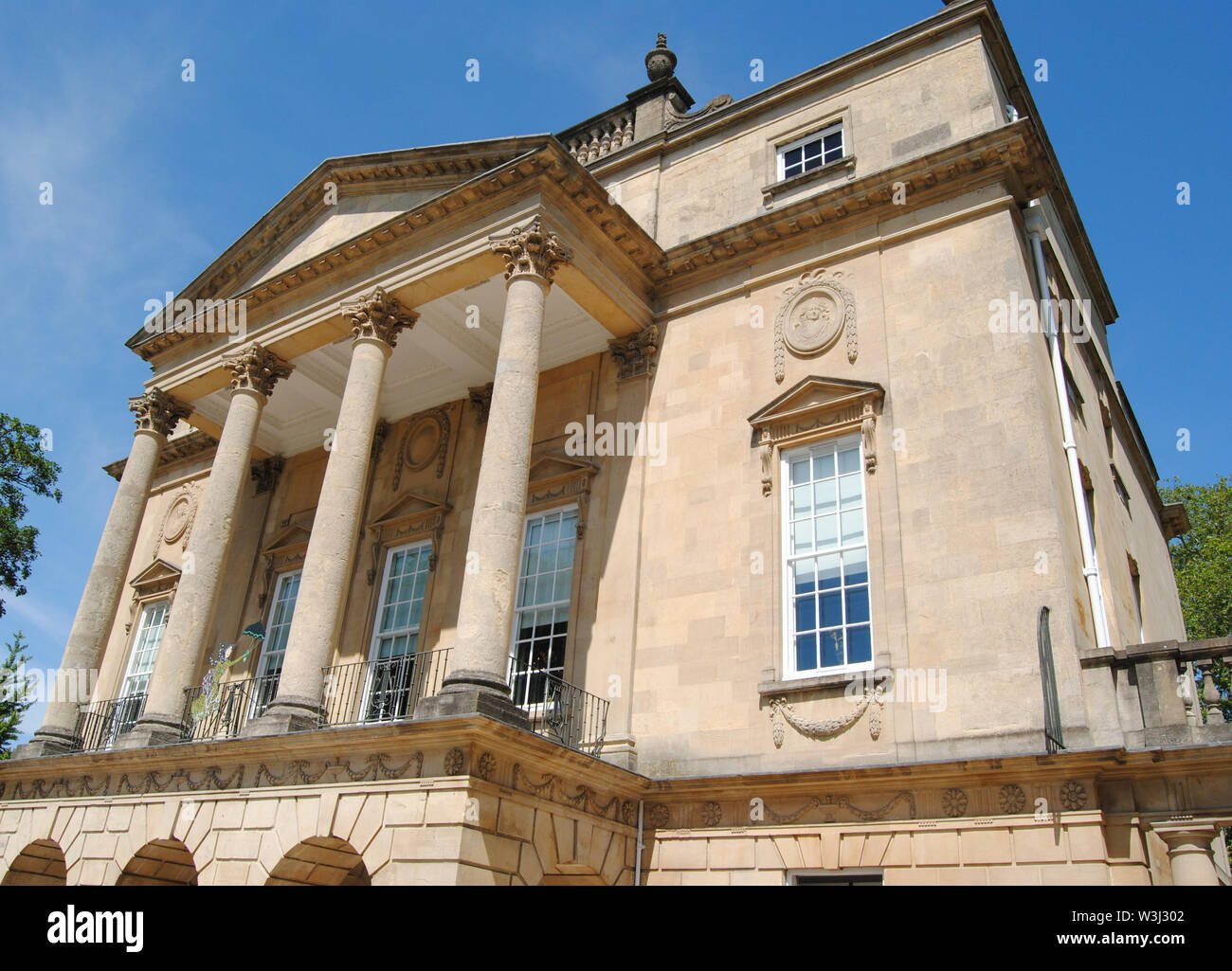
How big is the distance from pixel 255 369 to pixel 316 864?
9.26m

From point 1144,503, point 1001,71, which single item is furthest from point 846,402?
point 1144,503

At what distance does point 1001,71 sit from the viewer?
15.6 metres

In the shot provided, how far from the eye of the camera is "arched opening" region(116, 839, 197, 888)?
13.5m

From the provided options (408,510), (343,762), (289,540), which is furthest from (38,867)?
(408,510)

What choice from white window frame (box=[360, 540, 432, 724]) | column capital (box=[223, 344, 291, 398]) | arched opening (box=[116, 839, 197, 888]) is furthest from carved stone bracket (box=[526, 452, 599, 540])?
arched opening (box=[116, 839, 197, 888])

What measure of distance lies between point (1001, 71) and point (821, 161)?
3.17 metres

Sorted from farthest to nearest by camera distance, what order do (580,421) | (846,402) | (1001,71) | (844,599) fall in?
1. (580,421)
2. (1001,71)
3. (846,402)
4. (844,599)

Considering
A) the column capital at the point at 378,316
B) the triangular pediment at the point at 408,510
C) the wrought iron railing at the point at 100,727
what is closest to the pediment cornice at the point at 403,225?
the column capital at the point at 378,316

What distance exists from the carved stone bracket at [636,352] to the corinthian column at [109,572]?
30.8ft

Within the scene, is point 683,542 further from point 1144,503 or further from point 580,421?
point 1144,503

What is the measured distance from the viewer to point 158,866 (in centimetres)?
1406

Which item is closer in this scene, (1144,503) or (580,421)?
(580,421)

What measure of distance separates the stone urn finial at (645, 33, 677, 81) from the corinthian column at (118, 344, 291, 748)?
30.4ft

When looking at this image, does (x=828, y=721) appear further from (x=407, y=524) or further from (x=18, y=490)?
(x=18, y=490)
